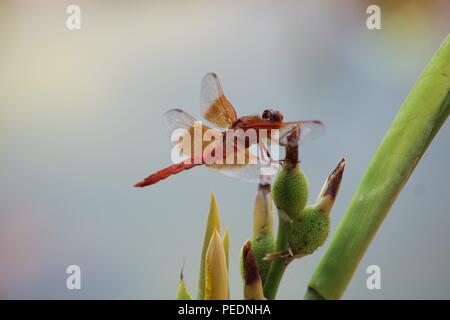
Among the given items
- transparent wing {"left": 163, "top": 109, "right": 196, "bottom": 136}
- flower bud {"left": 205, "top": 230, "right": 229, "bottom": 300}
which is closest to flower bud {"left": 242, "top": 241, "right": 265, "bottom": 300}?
flower bud {"left": 205, "top": 230, "right": 229, "bottom": 300}

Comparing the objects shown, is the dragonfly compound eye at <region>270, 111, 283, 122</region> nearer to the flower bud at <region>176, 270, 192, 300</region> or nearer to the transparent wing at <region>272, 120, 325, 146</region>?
the transparent wing at <region>272, 120, 325, 146</region>

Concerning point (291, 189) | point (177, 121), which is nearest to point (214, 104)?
point (177, 121)

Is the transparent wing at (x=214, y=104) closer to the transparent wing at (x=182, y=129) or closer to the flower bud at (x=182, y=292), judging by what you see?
the transparent wing at (x=182, y=129)

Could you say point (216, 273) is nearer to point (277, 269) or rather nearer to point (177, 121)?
point (277, 269)

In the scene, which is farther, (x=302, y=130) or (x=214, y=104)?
(x=214, y=104)

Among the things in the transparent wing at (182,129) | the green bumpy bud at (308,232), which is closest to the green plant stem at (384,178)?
the green bumpy bud at (308,232)
